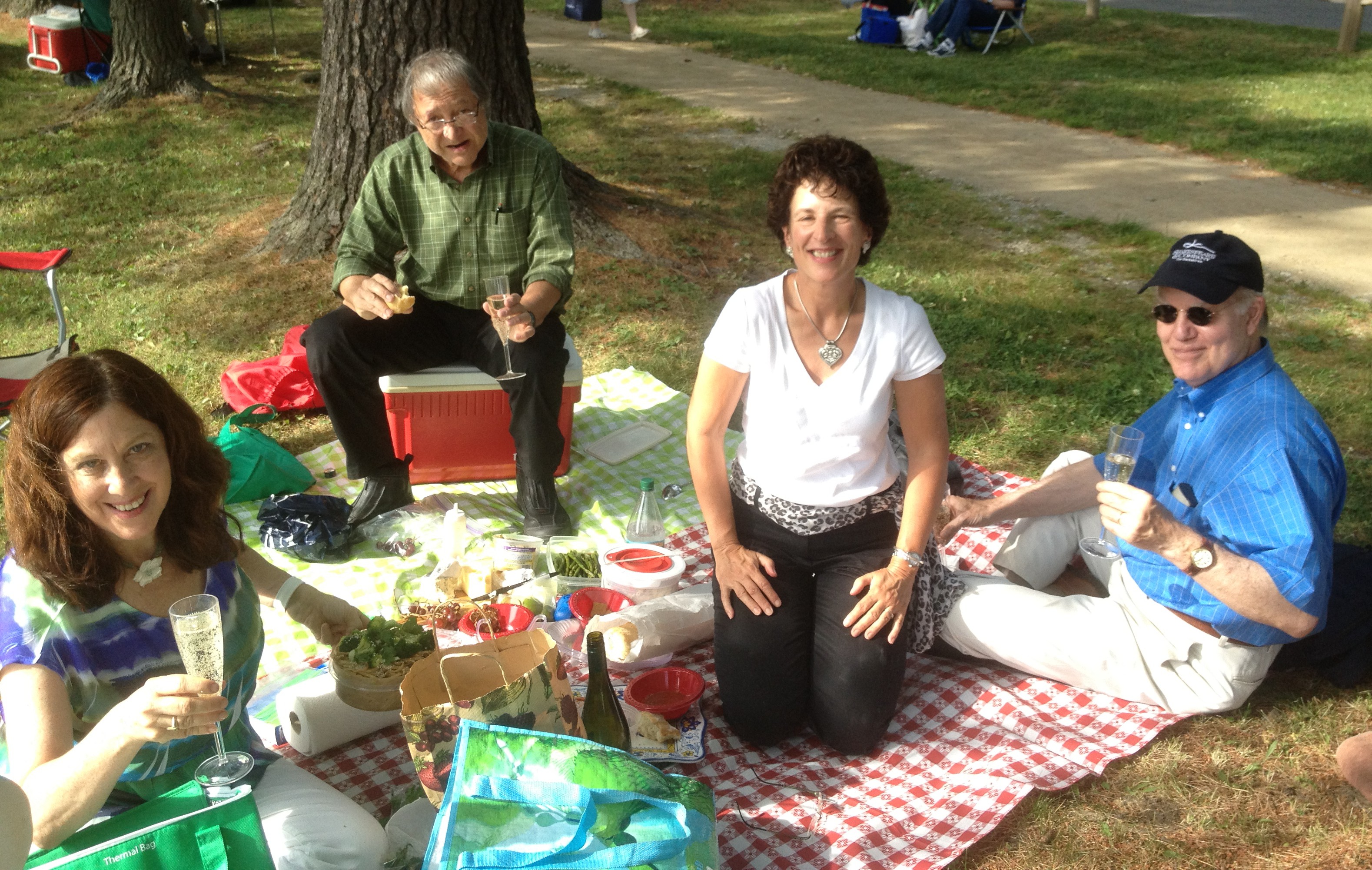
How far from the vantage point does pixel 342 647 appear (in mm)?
3174

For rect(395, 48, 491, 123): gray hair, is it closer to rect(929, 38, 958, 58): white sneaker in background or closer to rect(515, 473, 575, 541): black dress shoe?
rect(515, 473, 575, 541): black dress shoe

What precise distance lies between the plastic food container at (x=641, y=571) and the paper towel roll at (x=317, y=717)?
948mm

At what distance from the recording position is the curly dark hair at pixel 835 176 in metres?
3.25

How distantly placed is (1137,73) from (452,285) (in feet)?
37.9

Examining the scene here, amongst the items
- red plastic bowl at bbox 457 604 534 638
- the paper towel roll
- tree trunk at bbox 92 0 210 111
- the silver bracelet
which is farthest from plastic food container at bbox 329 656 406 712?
tree trunk at bbox 92 0 210 111

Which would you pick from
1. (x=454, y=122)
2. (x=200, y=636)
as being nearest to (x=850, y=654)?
(x=200, y=636)

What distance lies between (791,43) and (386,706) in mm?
14644

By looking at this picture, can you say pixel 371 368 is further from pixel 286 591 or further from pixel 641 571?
pixel 286 591

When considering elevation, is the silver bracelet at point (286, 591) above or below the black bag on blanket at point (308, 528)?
above

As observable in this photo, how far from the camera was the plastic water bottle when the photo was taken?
4.50 metres

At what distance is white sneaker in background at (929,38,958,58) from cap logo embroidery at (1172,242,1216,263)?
1279 centimetres

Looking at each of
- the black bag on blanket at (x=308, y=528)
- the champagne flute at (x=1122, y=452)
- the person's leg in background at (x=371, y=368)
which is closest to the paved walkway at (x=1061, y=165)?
the champagne flute at (x=1122, y=452)

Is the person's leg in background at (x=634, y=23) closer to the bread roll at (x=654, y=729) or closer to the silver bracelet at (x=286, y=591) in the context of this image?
the bread roll at (x=654, y=729)

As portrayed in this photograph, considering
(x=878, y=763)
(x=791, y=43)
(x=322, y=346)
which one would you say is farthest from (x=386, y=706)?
(x=791, y=43)
